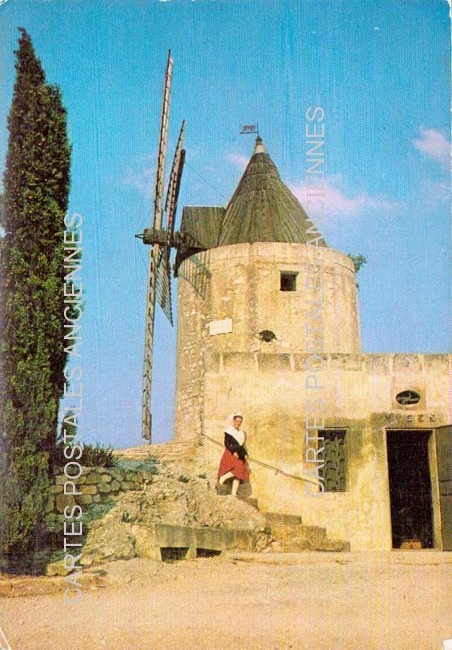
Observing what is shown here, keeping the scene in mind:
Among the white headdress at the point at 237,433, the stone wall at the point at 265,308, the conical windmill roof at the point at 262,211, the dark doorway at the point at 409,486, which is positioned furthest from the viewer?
the conical windmill roof at the point at 262,211

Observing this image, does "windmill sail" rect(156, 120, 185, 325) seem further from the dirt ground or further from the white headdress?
the dirt ground

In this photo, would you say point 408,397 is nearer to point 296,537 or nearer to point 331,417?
point 331,417

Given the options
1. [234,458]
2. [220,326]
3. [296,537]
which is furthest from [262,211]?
[296,537]

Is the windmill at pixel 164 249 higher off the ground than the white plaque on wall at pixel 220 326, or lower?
higher

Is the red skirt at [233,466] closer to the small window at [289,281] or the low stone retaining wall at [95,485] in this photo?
the low stone retaining wall at [95,485]

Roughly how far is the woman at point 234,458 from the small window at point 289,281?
5310 millimetres

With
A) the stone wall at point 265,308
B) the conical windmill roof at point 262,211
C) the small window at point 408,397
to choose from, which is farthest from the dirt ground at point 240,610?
the conical windmill roof at point 262,211

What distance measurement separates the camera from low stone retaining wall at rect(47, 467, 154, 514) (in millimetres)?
7660

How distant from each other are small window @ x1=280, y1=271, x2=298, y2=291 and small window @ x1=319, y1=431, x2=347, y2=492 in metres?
5.03

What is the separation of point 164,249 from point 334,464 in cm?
739

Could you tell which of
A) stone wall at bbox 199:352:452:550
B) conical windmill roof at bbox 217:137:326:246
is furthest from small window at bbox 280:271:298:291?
stone wall at bbox 199:352:452:550

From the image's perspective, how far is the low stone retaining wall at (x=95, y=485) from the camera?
7660 millimetres

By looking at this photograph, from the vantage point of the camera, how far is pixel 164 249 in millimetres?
16250

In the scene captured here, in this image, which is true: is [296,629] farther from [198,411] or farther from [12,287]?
[198,411]
